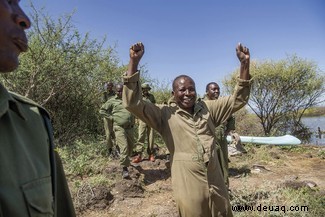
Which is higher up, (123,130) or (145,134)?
(123,130)

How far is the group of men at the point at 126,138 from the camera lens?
36.7 inches

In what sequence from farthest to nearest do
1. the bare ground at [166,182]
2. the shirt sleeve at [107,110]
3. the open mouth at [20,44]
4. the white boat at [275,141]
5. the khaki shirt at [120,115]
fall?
the white boat at [275,141]
the shirt sleeve at [107,110]
the khaki shirt at [120,115]
the bare ground at [166,182]
the open mouth at [20,44]

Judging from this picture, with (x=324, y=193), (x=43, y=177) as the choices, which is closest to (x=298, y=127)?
(x=324, y=193)

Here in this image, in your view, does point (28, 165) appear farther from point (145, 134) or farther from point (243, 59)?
point (145, 134)

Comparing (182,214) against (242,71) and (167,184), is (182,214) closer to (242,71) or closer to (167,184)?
(242,71)

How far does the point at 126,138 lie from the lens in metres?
6.81

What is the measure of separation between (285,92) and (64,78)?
937 centimetres

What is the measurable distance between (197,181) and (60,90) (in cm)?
743

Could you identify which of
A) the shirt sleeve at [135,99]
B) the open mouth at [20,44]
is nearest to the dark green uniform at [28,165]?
the open mouth at [20,44]

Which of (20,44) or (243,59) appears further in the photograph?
(243,59)

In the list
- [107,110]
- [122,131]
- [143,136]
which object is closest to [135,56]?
[122,131]

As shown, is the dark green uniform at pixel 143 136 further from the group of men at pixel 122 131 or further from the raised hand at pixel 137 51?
the raised hand at pixel 137 51

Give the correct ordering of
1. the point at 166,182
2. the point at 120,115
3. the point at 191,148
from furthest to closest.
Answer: the point at 120,115, the point at 166,182, the point at 191,148

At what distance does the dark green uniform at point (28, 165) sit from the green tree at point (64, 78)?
755 cm
